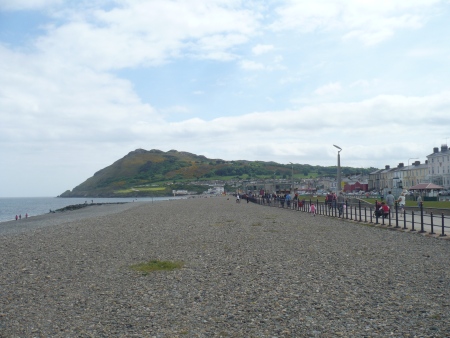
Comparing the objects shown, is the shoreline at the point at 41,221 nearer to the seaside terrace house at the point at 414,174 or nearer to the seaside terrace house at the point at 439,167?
the seaside terrace house at the point at 439,167

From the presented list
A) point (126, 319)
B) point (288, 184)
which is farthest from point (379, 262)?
point (288, 184)

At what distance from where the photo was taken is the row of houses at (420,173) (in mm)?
92375

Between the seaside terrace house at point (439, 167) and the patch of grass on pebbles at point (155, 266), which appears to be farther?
the seaside terrace house at point (439, 167)

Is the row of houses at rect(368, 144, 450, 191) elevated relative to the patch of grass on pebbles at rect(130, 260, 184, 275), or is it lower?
elevated

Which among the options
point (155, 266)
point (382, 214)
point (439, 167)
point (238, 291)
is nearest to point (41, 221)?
point (382, 214)

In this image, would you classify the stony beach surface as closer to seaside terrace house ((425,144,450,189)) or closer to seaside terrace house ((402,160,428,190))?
seaside terrace house ((425,144,450,189))

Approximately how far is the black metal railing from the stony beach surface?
7.40ft

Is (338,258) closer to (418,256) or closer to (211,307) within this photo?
(418,256)

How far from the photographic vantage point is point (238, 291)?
10.0m

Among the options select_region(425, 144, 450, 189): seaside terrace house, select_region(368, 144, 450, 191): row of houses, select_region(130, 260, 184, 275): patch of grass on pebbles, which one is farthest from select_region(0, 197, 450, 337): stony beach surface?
select_region(425, 144, 450, 189): seaside terrace house

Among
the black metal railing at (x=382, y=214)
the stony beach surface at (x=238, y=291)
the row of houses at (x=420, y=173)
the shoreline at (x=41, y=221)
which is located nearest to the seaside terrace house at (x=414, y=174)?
the row of houses at (x=420, y=173)

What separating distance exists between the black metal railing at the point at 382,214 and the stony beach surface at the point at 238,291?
2.26 metres

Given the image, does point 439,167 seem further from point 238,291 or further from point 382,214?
point 238,291

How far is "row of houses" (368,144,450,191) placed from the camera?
9238 cm
